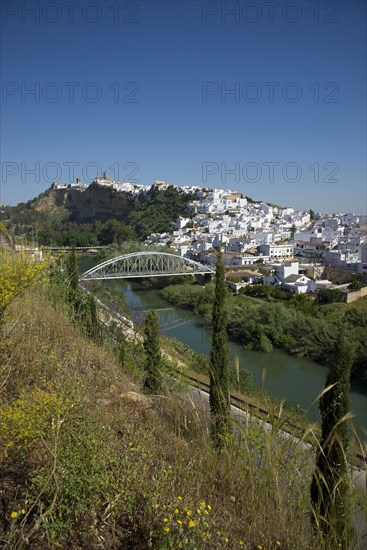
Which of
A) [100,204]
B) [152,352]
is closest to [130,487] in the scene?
[152,352]

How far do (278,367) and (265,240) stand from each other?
Result: 21.7 metres

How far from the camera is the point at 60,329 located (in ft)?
12.3

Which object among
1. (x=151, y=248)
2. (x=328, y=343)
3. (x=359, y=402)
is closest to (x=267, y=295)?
(x=328, y=343)

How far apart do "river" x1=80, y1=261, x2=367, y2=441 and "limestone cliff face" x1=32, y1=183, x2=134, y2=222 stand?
34.5m

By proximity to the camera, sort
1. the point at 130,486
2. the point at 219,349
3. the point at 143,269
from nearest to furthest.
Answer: the point at 130,486, the point at 219,349, the point at 143,269

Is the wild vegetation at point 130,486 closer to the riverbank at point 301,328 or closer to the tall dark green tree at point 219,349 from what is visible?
the tall dark green tree at point 219,349

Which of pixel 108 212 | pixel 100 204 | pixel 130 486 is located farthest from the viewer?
pixel 100 204

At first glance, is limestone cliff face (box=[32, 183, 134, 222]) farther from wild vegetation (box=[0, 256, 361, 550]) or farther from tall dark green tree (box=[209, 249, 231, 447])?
wild vegetation (box=[0, 256, 361, 550])

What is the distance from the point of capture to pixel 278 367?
1116 cm

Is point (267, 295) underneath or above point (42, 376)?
underneath

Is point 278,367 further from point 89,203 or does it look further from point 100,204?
point 89,203

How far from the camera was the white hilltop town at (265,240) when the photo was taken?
21297 mm

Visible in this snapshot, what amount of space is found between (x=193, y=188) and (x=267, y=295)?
40104mm

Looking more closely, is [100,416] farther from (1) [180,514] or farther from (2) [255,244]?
(2) [255,244]
